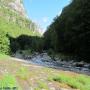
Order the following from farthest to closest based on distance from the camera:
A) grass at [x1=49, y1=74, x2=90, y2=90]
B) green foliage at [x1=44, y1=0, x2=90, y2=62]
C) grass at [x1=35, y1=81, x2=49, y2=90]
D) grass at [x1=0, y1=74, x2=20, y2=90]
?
green foliage at [x1=44, y1=0, x2=90, y2=62] → grass at [x1=49, y1=74, x2=90, y2=90] → grass at [x1=35, y1=81, x2=49, y2=90] → grass at [x1=0, y1=74, x2=20, y2=90]

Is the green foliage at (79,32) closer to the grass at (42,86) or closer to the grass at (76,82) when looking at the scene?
the grass at (76,82)

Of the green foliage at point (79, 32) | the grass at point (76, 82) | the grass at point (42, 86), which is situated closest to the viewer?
the grass at point (42, 86)

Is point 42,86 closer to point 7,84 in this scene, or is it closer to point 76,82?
point 7,84

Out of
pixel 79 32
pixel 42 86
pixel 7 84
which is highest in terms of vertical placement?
pixel 79 32

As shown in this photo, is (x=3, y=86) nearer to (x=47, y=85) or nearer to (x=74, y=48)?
(x=47, y=85)

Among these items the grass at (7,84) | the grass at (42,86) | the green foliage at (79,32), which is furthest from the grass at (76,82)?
the green foliage at (79,32)

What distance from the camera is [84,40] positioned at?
2231 inches

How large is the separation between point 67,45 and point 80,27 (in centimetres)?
1090

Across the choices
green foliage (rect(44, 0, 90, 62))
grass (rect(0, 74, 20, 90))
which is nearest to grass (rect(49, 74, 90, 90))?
grass (rect(0, 74, 20, 90))

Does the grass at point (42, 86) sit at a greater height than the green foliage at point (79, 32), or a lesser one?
lesser

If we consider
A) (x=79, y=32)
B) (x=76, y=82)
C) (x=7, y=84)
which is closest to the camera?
(x=7, y=84)

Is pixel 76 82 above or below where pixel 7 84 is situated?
below

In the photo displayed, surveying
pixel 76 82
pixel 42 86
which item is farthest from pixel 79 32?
pixel 42 86

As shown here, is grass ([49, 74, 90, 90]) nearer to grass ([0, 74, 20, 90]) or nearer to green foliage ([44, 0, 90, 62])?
grass ([0, 74, 20, 90])
